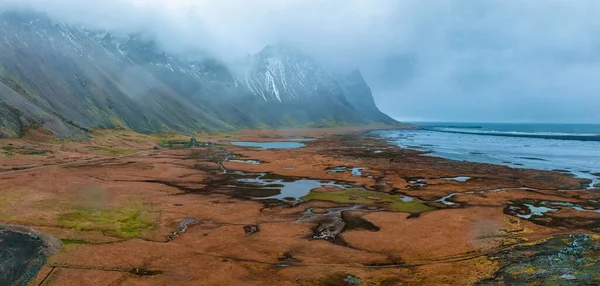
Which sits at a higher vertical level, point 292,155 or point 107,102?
point 107,102

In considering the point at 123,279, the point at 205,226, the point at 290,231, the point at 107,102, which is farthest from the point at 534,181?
the point at 107,102

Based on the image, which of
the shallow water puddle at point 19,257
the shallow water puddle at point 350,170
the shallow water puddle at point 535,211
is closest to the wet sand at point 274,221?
the shallow water puddle at point 535,211

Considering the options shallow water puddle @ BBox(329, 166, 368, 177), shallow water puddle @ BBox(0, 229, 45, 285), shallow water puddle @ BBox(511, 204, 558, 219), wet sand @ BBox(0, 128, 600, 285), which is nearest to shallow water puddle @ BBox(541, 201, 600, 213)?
wet sand @ BBox(0, 128, 600, 285)

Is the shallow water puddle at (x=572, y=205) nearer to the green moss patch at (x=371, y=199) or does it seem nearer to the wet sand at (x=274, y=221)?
the wet sand at (x=274, y=221)

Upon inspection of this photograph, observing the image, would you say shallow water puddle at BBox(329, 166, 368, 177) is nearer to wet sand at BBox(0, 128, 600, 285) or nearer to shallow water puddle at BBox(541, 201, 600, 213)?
wet sand at BBox(0, 128, 600, 285)

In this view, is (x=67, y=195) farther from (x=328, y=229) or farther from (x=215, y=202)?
(x=328, y=229)

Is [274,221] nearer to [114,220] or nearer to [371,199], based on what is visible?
[114,220]
